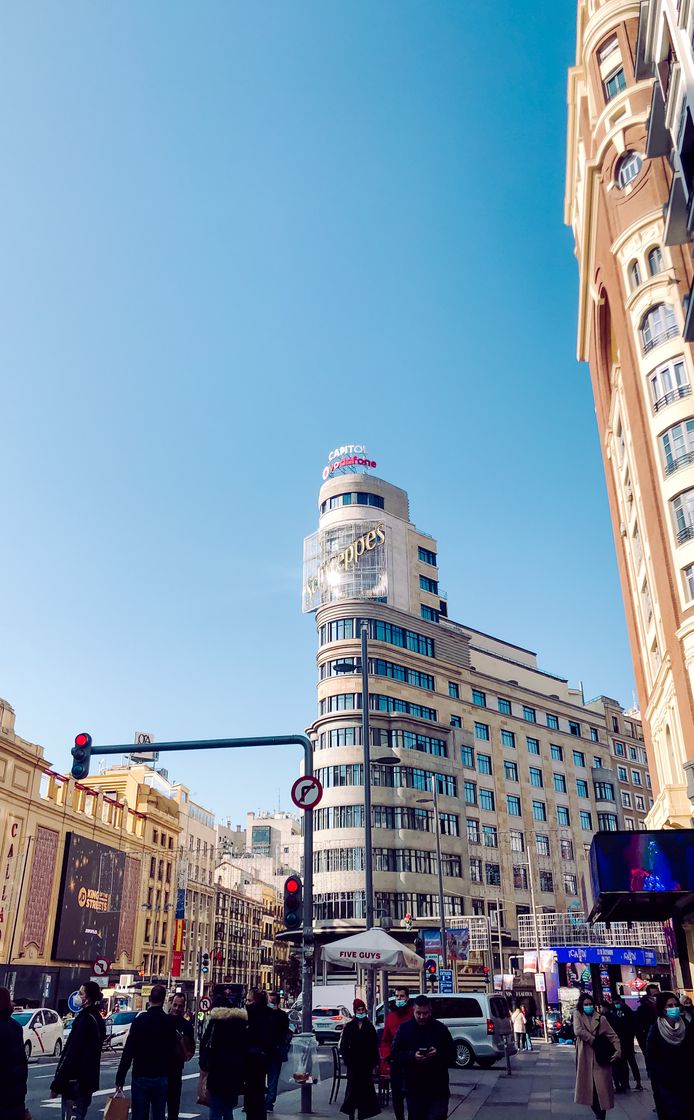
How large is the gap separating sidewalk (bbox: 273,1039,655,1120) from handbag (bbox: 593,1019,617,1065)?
238cm

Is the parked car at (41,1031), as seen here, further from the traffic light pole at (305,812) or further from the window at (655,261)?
the window at (655,261)

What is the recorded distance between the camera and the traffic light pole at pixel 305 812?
1457 centimetres

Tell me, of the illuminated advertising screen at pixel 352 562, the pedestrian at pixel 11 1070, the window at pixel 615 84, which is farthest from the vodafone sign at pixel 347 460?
the pedestrian at pixel 11 1070

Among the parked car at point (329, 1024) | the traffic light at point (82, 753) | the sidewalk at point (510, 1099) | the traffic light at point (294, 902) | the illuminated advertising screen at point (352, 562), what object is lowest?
the sidewalk at point (510, 1099)

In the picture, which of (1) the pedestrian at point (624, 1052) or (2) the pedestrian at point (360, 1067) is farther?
(1) the pedestrian at point (624, 1052)

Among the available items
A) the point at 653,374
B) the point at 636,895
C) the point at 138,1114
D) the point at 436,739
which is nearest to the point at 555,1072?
the point at 636,895

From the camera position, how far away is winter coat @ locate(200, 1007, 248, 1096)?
30.7 feet

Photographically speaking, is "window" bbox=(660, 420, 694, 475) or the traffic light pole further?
"window" bbox=(660, 420, 694, 475)

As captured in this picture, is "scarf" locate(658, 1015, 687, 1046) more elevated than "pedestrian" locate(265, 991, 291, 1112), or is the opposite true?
"scarf" locate(658, 1015, 687, 1046)

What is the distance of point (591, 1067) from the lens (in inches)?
491

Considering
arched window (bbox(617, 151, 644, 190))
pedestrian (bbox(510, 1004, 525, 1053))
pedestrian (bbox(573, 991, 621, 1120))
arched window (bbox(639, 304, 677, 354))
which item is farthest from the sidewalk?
arched window (bbox(617, 151, 644, 190))

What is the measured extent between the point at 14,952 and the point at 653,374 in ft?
149

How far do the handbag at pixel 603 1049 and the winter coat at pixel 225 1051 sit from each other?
560cm

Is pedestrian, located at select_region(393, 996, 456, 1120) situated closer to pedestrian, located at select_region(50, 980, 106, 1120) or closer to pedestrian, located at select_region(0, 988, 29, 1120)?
pedestrian, located at select_region(50, 980, 106, 1120)
